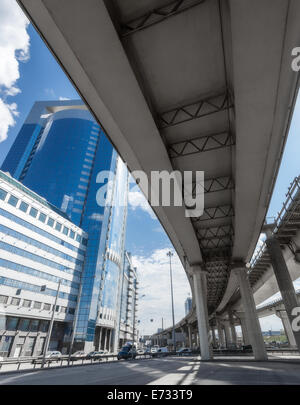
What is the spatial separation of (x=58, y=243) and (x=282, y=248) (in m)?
47.2

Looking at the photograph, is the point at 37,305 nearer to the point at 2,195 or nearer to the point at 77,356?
the point at 77,356

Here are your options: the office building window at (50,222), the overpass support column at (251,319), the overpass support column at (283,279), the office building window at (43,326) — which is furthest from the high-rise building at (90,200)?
the overpass support column at (283,279)

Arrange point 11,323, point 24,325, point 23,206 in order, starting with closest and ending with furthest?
point 11,323 → point 24,325 → point 23,206

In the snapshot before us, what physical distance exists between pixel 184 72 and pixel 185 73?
0.06 m

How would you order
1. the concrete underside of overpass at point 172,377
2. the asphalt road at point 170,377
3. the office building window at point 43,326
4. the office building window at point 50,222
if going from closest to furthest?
the concrete underside of overpass at point 172,377
the asphalt road at point 170,377
the office building window at point 43,326
the office building window at point 50,222

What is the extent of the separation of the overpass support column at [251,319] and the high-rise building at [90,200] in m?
46.3

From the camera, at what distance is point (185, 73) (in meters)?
8.01

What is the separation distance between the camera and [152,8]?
20.8ft

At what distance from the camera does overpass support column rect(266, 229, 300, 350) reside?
19.0 meters

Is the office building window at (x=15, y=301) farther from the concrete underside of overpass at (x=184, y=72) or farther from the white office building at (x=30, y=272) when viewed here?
the concrete underside of overpass at (x=184, y=72)

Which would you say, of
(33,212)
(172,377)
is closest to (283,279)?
(172,377)

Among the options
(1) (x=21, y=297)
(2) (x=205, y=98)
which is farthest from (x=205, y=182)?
(1) (x=21, y=297)

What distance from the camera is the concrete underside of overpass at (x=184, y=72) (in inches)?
216

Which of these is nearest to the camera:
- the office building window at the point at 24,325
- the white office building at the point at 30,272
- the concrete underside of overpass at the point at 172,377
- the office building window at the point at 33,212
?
the concrete underside of overpass at the point at 172,377
